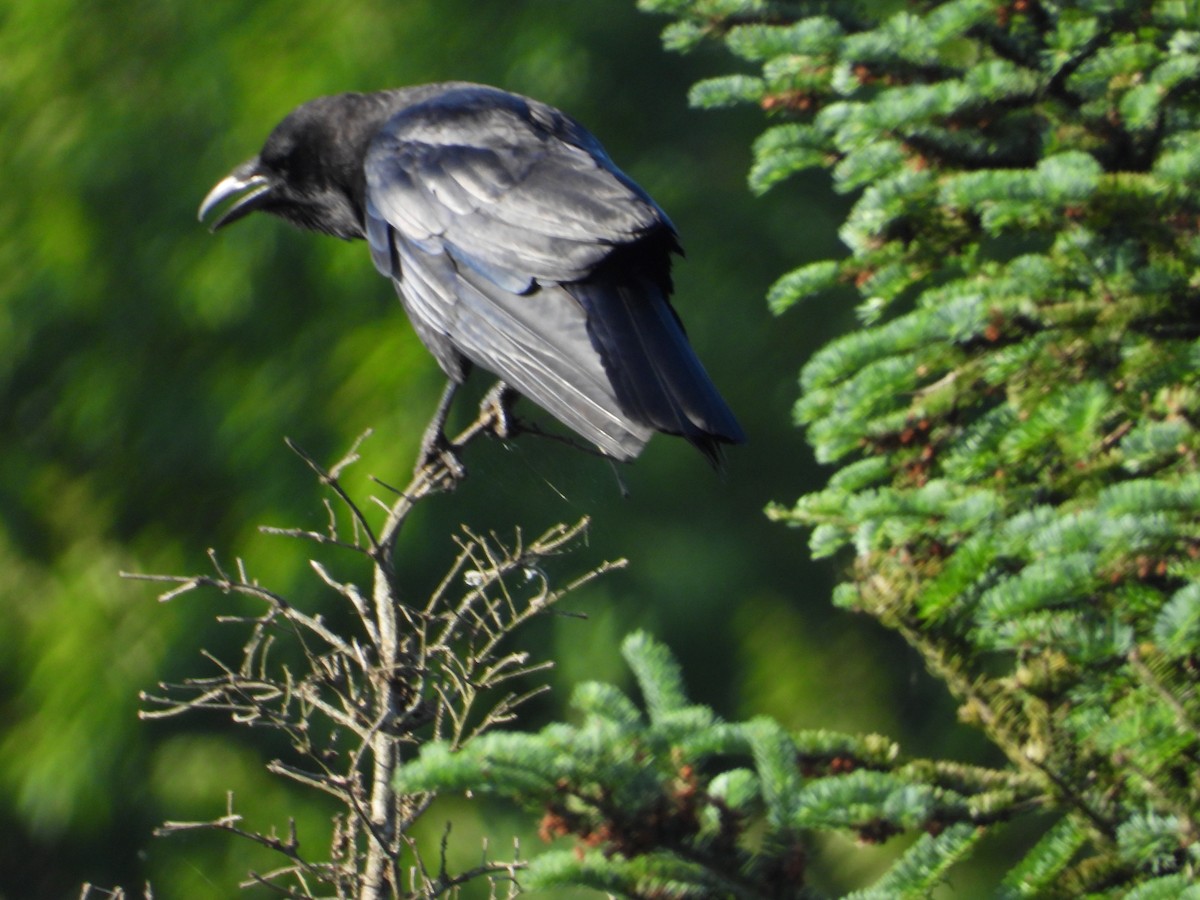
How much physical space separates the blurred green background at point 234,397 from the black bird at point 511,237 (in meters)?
0.71

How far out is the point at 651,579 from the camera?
3.88 meters

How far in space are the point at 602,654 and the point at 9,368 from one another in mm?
1897

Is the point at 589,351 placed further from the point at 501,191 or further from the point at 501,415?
the point at 501,191

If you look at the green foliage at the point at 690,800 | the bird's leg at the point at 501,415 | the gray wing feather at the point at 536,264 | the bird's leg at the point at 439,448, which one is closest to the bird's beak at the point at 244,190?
the gray wing feather at the point at 536,264

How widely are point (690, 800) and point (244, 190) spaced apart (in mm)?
2485

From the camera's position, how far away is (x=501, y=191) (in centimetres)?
275

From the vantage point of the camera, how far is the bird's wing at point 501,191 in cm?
252

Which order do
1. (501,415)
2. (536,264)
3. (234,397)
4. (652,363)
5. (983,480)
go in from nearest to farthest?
(983,480)
(652,363)
(501,415)
(536,264)
(234,397)

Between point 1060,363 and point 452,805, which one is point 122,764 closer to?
point 452,805

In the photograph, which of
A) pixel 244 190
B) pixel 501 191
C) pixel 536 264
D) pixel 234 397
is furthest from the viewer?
pixel 234 397

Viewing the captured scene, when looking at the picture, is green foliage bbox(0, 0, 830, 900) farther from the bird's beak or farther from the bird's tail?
the bird's tail

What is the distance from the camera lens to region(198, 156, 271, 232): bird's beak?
3344 mm

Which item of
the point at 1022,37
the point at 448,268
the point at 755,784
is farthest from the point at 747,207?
the point at 755,784

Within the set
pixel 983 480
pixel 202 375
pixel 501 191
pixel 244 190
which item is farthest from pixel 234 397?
pixel 983 480
